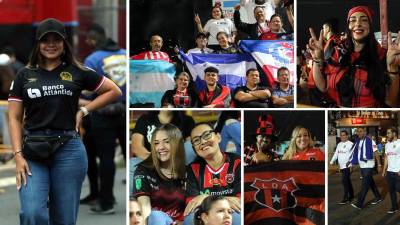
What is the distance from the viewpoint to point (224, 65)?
211 inches

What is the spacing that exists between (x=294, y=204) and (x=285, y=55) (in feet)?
3.07

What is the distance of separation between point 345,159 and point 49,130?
1.82 m

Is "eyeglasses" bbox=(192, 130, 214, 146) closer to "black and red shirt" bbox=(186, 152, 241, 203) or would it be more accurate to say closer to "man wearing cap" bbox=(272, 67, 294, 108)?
"black and red shirt" bbox=(186, 152, 241, 203)

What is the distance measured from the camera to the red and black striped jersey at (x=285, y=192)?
5.44 m

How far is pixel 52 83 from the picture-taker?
5.06 metres

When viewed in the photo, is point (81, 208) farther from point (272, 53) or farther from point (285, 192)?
point (272, 53)

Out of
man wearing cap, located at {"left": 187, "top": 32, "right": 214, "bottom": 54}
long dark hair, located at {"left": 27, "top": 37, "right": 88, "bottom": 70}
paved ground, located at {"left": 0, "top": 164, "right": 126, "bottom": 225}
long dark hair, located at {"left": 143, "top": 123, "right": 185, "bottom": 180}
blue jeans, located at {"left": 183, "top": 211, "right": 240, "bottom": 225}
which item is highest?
man wearing cap, located at {"left": 187, "top": 32, "right": 214, "bottom": 54}

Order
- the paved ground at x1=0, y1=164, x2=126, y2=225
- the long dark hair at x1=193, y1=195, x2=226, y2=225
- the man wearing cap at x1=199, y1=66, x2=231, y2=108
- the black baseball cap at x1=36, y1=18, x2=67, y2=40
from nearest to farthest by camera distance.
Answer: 1. the black baseball cap at x1=36, y1=18, x2=67, y2=40
2. the man wearing cap at x1=199, y1=66, x2=231, y2=108
3. the long dark hair at x1=193, y1=195, x2=226, y2=225
4. the paved ground at x1=0, y1=164, x2=126, y2=225

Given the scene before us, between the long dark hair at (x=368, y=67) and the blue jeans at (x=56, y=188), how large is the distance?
5.41ft

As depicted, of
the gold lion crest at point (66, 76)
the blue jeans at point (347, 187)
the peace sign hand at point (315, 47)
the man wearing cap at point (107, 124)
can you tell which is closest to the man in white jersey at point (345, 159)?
the blue jeans at point (347, 187)

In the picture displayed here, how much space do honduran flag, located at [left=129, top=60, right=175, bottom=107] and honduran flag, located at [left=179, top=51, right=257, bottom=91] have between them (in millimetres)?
129

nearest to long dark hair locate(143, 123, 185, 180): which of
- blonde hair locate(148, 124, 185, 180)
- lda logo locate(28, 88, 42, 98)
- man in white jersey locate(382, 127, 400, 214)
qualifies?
blonde hair locate(148, 124, 185, 180)

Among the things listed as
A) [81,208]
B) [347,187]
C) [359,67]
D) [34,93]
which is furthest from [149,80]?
[81,208]

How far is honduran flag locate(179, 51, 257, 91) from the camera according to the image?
211 inches
